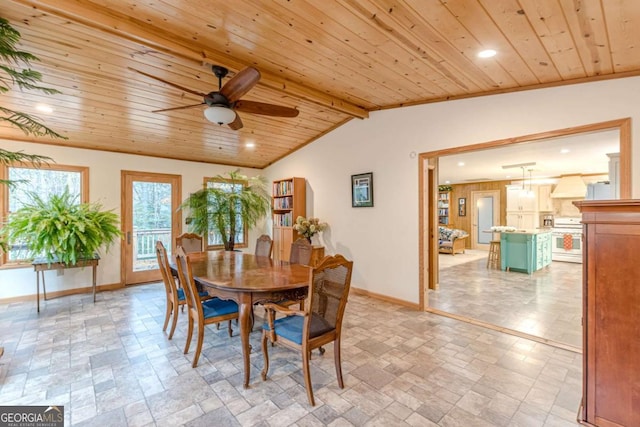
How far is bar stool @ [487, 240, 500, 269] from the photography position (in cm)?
690

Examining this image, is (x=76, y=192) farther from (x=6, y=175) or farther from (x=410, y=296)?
(x=410, y=296)

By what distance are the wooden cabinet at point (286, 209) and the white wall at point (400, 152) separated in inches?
8.0

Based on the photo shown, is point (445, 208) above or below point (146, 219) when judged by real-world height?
above

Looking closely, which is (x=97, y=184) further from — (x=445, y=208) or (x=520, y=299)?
(x=445, y=208)

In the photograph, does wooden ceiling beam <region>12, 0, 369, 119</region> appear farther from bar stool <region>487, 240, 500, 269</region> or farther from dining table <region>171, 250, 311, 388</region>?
bar stool <region>487, 240, 500, 269</region>

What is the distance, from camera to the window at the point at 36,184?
4.21 metres

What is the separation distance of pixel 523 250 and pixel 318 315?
5876 millimetres

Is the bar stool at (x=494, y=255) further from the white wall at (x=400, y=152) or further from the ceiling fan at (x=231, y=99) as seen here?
the ceiling fan at (x=231, y=99)

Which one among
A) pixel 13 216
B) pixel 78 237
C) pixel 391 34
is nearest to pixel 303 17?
pixel 391 34

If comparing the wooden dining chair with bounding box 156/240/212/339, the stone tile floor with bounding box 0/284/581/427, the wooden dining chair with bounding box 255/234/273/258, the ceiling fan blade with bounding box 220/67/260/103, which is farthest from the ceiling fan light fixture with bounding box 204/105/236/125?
the stone tile floor with bounding box 0/284/581/427

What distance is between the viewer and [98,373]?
7.79 feet

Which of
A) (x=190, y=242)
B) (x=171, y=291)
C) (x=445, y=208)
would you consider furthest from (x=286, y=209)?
(x=445, y=208)

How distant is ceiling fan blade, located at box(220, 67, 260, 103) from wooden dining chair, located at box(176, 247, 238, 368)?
1390 millimetres

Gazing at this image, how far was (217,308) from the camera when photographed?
8.69 feet
